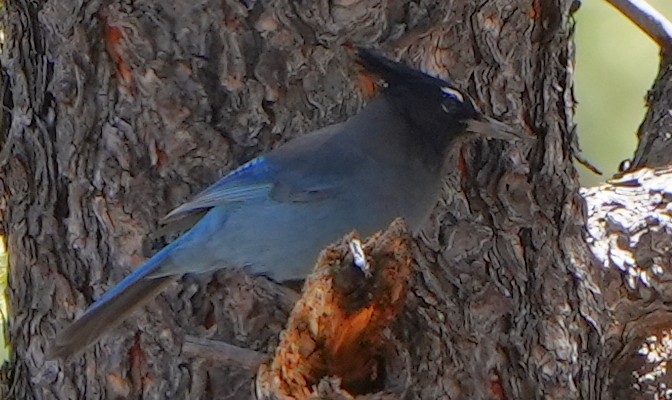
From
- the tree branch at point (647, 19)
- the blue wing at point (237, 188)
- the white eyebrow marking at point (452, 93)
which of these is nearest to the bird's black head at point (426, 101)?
the white eyebrow marking at point (452, 93)

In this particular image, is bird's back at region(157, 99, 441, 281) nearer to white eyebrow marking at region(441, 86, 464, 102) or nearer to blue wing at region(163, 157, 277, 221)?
blue wing at region(163, 157, 277, 221)

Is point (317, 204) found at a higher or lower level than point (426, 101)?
lower

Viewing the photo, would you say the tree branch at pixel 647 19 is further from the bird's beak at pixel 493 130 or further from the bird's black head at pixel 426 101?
the bird's beak at pixel 493 130

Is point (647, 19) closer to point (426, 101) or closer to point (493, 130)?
point (426, 101)

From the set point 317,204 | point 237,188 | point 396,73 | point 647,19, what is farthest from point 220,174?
point 647,19

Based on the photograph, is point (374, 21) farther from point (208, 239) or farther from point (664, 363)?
point (664, 363)

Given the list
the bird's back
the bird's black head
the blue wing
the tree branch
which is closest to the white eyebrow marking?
the bird's black head
